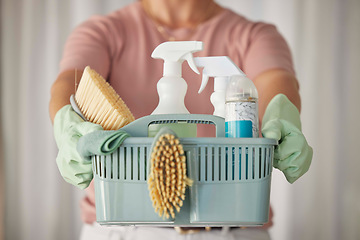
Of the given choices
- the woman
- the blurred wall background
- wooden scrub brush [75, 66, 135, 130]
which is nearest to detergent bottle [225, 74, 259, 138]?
wooden scrub brush [75, 66, 135, 130]

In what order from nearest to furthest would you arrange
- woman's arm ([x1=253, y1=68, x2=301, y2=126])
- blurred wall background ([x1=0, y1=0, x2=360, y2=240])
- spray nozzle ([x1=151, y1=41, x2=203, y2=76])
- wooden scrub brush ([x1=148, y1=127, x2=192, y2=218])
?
wooden scrub brush ([x1=148, y1=127, x2=192, y2=218]) < spray nozzle ([x1=151, y1=41, x2=203, y2=76]) < woman's arm ([x1=253, y1=68, x2=301, y2=126]) < blurred wall background ([x1=0, y1=0, x2=360, y2=240])

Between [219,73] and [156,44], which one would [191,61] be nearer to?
[219,73]

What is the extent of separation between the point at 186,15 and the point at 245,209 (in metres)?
0.54

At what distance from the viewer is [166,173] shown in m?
0.44

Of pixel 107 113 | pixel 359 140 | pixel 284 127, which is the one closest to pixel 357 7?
pixel 359 140

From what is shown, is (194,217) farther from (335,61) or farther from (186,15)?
(335,61)

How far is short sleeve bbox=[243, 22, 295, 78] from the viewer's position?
0.83 metres

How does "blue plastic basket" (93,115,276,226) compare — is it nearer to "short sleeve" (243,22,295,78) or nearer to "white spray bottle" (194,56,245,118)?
"white spray bottle" (194,56,245,118)

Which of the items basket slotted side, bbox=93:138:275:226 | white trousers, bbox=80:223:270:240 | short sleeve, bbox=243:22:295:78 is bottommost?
white trousers, bbox=80:223:270:240

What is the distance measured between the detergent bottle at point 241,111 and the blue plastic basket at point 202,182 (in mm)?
31

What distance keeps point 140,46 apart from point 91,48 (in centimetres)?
10

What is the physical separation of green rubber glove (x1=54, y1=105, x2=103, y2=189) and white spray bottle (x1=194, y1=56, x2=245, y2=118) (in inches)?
6.3

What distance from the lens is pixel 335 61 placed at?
65.2 inches

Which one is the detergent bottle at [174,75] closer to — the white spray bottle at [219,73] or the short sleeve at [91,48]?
the white spray bottle at [219,73]
